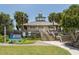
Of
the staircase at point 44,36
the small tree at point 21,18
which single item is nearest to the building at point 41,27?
the staircase at point 44,36

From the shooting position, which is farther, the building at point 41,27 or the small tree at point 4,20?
the building at point 41,27

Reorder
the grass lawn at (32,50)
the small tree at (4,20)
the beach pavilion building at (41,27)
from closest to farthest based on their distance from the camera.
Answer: the grass lawn at (32,50), the small tree at (4,20), the beach pavilion building at (41,27)

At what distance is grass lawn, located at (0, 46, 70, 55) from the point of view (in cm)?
655

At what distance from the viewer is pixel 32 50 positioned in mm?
6684

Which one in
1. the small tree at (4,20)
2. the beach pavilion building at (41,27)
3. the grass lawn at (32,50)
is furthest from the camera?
the beach pavilion building at (41,27)

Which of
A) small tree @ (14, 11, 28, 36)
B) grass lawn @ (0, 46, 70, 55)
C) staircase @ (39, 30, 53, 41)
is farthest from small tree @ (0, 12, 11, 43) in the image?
staircase @ (39, 30, 53, 41)

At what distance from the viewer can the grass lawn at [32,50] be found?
258 inches

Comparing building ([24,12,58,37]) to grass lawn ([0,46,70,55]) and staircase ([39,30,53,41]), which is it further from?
grass lawn ([0,46,70,55])

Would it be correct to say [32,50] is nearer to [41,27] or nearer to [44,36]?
[44,36]

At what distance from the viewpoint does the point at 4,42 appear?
23.0 ft

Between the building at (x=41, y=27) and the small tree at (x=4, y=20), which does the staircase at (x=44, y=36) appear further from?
the small tree at (x=4, y=20)

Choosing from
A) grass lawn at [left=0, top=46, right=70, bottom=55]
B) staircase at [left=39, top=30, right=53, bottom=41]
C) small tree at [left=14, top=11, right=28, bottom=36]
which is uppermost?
small tree at [left=14, top=11, right=28, bottom=36]
